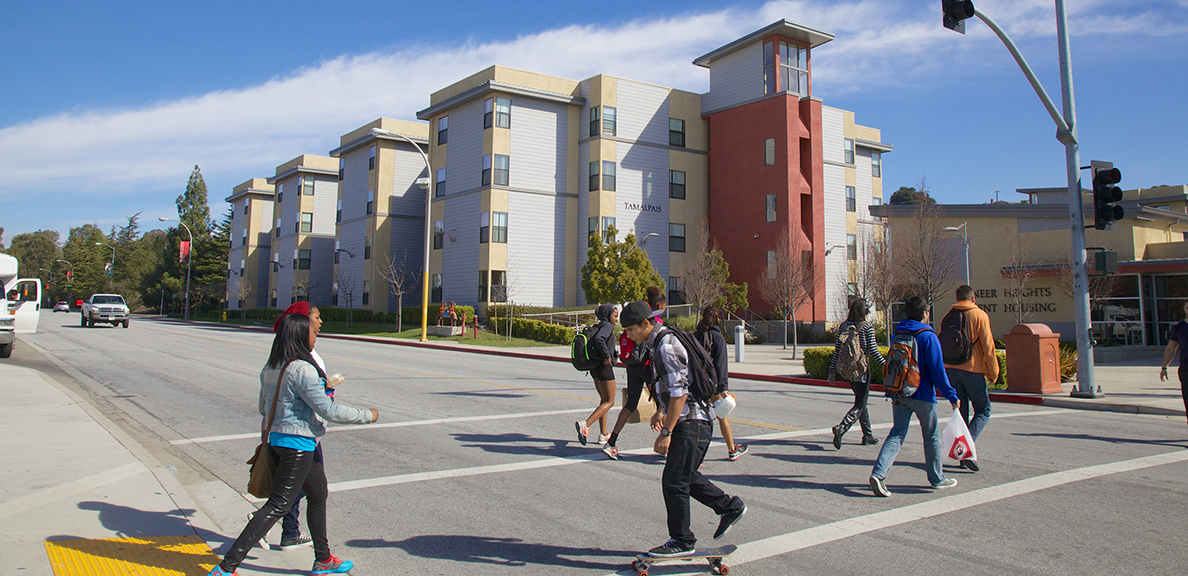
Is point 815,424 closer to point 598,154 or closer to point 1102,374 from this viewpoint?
point 1102,374

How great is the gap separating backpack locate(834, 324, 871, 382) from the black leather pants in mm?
6018

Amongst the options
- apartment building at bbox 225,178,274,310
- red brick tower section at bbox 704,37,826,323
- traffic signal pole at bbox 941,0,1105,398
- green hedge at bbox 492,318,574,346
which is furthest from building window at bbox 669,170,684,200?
apartment building at bbox 225,178,274,310

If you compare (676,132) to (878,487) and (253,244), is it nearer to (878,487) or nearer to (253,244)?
(878,487)

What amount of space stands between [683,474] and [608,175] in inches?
1461

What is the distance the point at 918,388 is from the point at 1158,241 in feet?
108

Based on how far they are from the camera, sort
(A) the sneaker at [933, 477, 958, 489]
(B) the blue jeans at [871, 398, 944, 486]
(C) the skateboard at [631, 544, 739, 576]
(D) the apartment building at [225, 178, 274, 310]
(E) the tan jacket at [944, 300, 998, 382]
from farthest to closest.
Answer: (D) the apartment building at [225, 178, 274, 310]
(E) the tan jacket at [944, 300, 998, 382]
(A) the sneaker at [933, 477, 958, 489]
(B) the blue jeans at [871, 398, 944, 486]
(C) the skateboard at [631, 544, 739, 576]

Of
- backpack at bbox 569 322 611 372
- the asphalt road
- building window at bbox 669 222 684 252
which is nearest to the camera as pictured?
the asphalt road

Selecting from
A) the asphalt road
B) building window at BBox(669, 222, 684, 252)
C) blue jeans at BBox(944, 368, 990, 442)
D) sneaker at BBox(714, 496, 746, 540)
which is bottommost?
the asphalt road

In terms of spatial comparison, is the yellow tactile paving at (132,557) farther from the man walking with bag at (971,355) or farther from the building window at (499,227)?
the building window at (499,227)

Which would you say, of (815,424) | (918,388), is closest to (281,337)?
(918,388)

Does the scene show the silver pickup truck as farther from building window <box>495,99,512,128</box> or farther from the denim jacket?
the denim jacket

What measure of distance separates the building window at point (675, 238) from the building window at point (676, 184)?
1.75 metres

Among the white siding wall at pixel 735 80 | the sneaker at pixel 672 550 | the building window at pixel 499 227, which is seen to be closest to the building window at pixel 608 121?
the white siding wall at pixel 735 80

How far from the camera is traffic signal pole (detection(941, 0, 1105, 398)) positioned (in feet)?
42.1
